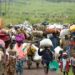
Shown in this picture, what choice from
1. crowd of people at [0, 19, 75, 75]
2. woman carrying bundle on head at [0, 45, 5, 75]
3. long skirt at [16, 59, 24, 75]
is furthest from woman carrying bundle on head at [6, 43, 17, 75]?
woman carrying bundle on head at [0, 45, 5, 75]

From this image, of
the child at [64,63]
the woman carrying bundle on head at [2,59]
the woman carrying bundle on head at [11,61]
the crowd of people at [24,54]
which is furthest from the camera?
the child at [64,63]

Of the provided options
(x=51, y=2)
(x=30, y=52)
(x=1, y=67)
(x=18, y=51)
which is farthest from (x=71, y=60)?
(x=51, y=2)

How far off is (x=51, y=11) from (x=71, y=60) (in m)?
84.8

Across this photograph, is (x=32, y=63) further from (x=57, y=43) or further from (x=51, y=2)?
(x=51, y=2)

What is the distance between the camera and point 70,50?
64.5ft

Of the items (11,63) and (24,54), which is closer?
(11,63)

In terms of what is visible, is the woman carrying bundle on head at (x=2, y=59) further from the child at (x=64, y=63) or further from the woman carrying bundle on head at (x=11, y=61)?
the child at (x=64, y=63)

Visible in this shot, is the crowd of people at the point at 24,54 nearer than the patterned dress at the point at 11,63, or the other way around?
the crowd of people at the point at 24,54

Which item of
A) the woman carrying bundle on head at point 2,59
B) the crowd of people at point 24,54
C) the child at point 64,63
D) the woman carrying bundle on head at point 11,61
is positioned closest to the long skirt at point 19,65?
the crowd of people at point 24,54

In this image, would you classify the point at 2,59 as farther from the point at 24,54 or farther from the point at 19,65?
the point at 19,65

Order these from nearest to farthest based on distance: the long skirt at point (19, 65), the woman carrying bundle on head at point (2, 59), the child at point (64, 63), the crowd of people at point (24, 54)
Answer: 1. the woman carrying bundle on head at point (2, 59)
2. the crowd of people at point (24, 54)
3. the long skirt at point (19, 65)
4. the child at point (64, 63)

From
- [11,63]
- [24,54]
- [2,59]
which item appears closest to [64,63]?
[24,54]

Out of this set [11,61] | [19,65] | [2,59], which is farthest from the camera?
[19,65]

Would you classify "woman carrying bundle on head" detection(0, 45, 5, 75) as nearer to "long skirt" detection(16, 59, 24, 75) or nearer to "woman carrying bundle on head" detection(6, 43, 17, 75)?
"woman carrying bundle on head" detection(6, 43, 17, 75)
